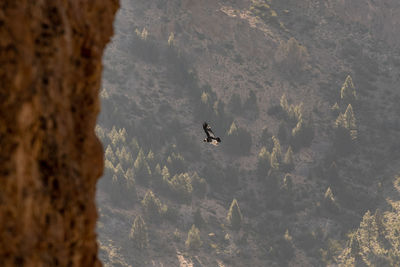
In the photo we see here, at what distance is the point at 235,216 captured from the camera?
531ft

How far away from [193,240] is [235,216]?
476 inches

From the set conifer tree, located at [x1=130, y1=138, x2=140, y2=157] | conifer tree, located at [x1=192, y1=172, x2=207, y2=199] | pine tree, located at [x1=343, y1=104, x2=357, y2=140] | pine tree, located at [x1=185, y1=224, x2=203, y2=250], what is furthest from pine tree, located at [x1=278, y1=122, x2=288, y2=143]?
pine tree, located at [x1=185, y1=224, x2=203, y2=250]

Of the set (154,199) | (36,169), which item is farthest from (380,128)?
(36,169)

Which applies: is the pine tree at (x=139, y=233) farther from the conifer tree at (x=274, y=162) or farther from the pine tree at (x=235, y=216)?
the conifer tree at (x=274, y=162)

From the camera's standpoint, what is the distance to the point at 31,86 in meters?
10.6

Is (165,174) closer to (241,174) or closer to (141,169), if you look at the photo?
(141,169)

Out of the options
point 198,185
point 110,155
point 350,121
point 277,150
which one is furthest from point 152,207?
point 350,121

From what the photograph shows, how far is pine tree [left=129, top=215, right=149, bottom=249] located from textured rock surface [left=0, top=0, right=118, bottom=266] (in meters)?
138

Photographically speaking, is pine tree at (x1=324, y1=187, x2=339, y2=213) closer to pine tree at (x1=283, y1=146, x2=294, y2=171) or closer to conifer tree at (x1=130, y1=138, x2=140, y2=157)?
pine tree at (x1=283, y1=146, x2=294, y2=171)

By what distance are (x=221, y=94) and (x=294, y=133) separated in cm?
2313

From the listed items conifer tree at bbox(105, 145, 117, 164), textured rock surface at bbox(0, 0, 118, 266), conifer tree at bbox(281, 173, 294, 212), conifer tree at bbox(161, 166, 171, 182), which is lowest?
conifer tree at bbox(105, 145, 117, 164)

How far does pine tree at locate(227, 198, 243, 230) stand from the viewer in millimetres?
161625

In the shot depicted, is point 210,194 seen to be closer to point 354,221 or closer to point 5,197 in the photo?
point 354,221

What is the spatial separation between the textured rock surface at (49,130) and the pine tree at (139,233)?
138 m
